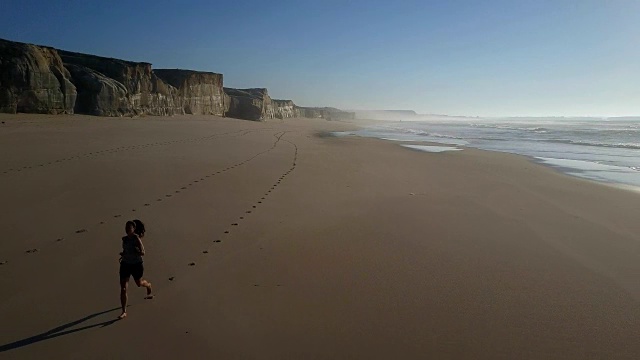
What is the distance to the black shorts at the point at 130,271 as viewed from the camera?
3.87 meters

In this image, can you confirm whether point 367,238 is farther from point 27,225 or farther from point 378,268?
point 27,225

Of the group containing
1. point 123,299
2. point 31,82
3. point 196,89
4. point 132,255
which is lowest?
point 123,299

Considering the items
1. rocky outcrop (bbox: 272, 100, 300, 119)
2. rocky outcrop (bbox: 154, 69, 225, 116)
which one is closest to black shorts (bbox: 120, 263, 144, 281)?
rocky outcrop (bbox: 154, 69, 225, 116)

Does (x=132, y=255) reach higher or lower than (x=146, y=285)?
higher

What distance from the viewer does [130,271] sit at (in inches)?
155

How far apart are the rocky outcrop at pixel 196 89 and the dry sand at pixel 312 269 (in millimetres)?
39273

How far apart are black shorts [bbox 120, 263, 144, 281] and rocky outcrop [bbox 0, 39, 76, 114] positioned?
2659 cm

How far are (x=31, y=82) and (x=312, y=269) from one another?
27423 millimetres

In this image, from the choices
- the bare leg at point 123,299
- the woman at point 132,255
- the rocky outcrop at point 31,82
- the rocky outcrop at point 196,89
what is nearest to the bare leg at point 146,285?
the woman at point 132,255

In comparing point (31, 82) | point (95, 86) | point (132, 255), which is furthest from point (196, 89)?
point (132, 255)

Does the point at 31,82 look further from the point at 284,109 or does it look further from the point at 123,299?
the point at 284,109

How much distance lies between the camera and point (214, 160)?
13.3 metres

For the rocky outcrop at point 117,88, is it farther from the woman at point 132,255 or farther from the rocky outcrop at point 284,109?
the rocky outcrop at point 284,109

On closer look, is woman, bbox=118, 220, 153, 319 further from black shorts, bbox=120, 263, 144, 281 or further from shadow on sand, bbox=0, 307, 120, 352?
shadow on sand, bbox=0, 307, 120, 352
